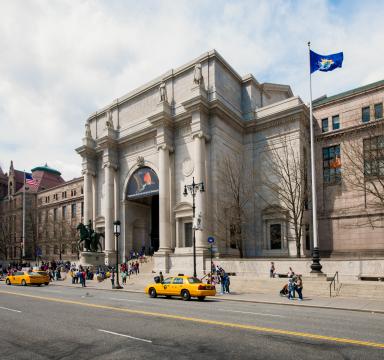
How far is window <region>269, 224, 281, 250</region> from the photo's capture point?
4394 centimetres

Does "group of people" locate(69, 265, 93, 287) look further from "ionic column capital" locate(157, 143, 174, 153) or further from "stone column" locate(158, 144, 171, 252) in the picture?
"ionic column capital" locate(157, 143, 174, 153)

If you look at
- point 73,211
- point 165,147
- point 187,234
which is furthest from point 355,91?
point 73,211

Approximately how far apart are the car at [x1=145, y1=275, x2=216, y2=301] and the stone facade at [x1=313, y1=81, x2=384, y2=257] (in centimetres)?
2361

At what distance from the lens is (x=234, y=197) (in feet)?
139

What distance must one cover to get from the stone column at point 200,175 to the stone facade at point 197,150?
0.11 metres

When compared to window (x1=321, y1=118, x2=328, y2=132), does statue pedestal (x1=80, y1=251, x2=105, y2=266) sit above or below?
below

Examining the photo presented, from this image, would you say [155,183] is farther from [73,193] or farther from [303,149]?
[73,193]

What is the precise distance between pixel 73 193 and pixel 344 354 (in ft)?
245

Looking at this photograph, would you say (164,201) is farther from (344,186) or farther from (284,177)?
(344,186)

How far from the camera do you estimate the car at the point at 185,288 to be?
2216 cm

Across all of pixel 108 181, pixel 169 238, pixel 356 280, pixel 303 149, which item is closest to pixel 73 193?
pixel 108 181

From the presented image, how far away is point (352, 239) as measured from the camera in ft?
140

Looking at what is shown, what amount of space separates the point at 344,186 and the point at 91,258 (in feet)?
102

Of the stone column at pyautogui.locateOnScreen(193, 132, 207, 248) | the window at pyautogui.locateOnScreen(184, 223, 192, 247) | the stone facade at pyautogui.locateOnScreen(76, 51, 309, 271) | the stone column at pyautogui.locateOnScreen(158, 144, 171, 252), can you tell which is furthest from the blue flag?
the window at pyautogui.locateOnScreen(184, 223, 192, 247)
